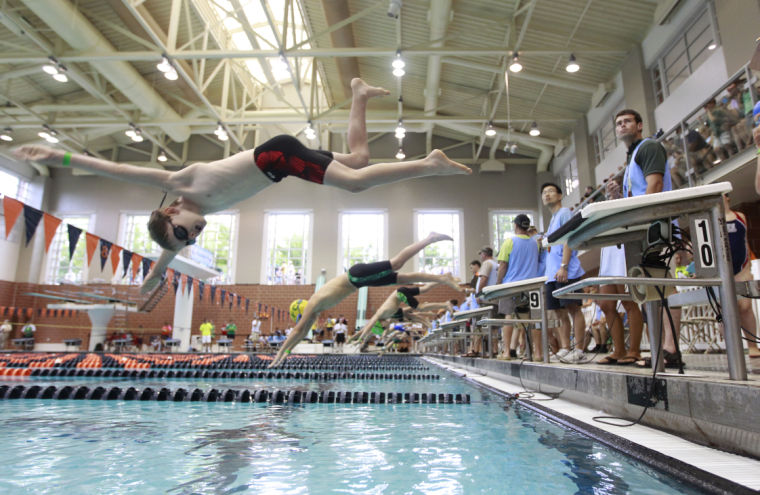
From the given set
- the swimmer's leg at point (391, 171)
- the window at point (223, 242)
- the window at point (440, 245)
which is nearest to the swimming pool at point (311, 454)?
the swimmer's leg at point (391, 171)

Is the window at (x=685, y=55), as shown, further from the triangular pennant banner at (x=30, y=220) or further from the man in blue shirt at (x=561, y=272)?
the triangular pennant banner at (x=30, y=220)

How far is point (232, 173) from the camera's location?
117 inches

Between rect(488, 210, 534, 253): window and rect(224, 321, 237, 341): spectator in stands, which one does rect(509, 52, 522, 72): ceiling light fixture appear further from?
rect(224, 321, 237, 341): spectator in stands

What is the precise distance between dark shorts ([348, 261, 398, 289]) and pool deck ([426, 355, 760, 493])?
301 cm

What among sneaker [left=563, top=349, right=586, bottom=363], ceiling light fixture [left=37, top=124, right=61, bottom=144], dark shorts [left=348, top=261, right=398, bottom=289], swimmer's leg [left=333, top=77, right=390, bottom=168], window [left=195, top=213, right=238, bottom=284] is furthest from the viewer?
window [left=195, top=213, right=238, bottom=284]

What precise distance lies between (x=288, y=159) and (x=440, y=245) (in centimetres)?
1941

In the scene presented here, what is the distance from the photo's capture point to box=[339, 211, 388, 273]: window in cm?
2225

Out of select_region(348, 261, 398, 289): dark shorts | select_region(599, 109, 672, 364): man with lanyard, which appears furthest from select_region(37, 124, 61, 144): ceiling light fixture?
select_region(599, 109, 672, 364): man with lanyard

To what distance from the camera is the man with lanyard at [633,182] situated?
2.84 m

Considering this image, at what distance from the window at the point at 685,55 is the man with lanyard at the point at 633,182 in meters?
8.87

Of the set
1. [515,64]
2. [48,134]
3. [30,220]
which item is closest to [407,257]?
[30,220]

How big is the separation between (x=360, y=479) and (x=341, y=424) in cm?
134

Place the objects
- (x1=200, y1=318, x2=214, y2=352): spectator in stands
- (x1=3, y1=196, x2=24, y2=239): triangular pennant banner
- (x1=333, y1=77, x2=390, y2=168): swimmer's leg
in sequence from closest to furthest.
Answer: (x1=333, y1=77, x2=390, y2=168): swimmer's leg → (x1=3, y1=196, x2=24, y2=239): triangular pennant banner → (x1=200, y1=318, x2=214, y2=352): spectator in stands

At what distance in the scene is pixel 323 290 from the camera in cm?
559
